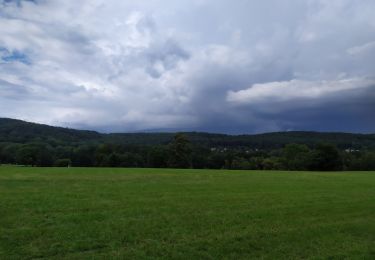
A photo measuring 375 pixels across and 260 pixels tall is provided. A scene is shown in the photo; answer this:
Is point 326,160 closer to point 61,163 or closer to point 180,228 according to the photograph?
point 61,163

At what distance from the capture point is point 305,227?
13805 mm

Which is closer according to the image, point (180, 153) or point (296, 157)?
point (180, 153)

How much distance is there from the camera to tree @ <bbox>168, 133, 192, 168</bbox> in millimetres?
92438

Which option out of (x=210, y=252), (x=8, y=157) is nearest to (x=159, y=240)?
(x=210, y=252)

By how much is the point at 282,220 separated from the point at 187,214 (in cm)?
365

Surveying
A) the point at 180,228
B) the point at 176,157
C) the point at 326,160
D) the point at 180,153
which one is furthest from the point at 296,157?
the point at 180,228

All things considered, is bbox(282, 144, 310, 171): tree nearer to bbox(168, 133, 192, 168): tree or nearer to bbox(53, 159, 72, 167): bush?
bbox(168, 133, 192, 168): tree

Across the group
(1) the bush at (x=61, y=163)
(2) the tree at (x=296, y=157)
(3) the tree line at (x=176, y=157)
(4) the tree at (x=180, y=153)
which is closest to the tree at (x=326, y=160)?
(3) the tree line at (x=176, y=157)

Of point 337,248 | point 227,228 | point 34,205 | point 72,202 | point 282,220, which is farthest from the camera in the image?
point 72,202

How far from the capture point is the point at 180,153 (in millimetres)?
92812

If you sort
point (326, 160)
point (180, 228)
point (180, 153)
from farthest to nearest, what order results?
point (326, 160) < point (180, 153) < point (180, 228)

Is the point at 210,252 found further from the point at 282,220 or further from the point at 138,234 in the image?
the point at 282,220

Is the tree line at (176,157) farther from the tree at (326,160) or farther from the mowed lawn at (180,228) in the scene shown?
the mowed lawn at (180,228)

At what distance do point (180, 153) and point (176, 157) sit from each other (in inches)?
52.2
